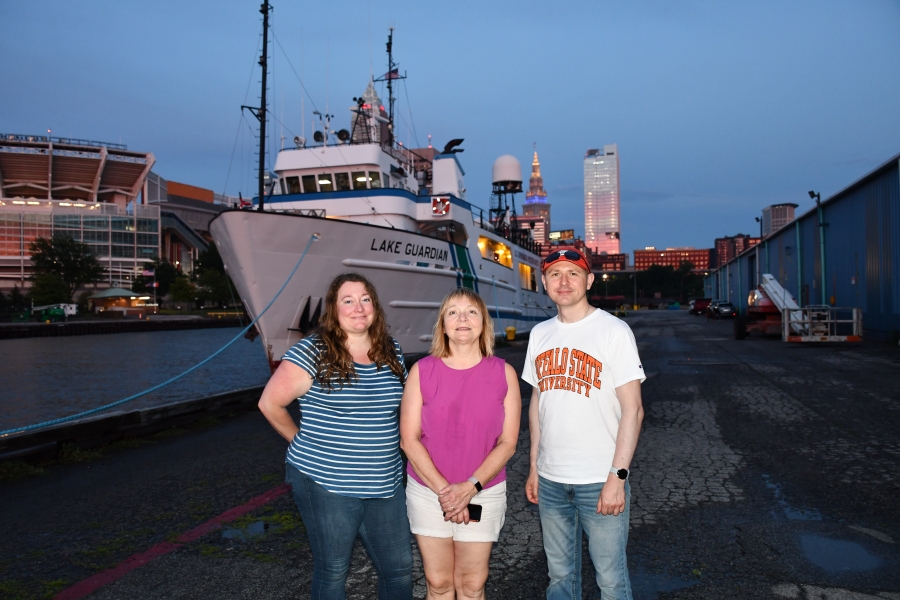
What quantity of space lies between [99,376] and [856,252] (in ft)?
84.3

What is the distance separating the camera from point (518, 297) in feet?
80.3

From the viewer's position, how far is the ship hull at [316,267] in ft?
42.0

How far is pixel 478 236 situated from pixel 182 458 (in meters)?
14.3

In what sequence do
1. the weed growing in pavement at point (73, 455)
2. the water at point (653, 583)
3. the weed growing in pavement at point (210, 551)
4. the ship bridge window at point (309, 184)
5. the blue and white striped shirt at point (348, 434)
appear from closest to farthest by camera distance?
the blue and white striped shirt at point (348, 434) < the water at point (653, 583) < the weed growing in pavement at point (210, 551) < the weed growing in pavement at point (73, 455) < the ship bridge window at point (309, 184)

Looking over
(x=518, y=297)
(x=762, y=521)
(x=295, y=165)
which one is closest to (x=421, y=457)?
(x=762, y=521)

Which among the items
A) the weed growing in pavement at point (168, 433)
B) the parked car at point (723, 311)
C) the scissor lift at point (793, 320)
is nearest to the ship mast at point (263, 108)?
the weed growing in pavement at point (168, 433)

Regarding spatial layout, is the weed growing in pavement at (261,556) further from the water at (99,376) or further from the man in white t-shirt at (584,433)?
the water at (99,376)

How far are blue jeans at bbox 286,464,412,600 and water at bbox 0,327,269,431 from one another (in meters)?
8.59

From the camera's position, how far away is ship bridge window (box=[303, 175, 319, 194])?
18.2 m

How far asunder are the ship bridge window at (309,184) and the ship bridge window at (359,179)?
1.18m

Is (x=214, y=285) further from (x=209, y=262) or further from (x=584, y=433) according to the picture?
(x=584, y=433)

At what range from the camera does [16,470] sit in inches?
231

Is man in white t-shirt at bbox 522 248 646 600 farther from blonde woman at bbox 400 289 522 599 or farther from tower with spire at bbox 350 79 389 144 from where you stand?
tower with spire at bbox 350 79 389 144

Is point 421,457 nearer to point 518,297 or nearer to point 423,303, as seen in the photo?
point 423,303
